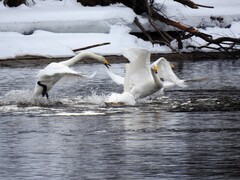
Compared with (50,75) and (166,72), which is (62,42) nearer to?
(166,72)

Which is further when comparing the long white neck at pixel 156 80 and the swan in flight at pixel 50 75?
the long white neck at pixel 156 80

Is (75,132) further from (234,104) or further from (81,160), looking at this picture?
(234,104)

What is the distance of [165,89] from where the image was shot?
2106cm

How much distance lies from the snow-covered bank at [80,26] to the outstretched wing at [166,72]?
862 cm

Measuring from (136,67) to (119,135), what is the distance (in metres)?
5.32

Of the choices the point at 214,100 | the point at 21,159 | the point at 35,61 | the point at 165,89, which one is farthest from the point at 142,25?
the point at 21,159

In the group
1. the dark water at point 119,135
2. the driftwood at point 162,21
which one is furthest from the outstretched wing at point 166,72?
the driftwood at point 162,21

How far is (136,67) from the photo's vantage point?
1897cm

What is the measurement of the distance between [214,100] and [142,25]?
42.7 feet

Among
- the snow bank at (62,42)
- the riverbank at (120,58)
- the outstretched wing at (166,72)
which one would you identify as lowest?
the riverbank at (120,58)

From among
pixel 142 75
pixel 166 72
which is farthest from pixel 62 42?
pixel 142 75

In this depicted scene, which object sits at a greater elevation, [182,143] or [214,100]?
[182,143]

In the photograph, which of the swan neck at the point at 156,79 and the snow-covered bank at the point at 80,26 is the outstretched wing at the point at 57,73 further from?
the snow-covered bank at the point at 80,26

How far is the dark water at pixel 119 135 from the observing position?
1111cm
